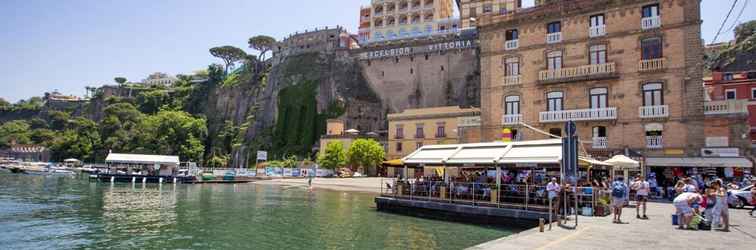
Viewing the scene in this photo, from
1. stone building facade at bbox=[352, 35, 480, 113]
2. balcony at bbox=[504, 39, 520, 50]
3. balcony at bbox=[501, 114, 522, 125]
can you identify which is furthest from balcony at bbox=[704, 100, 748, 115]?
stone building facade at bbox=[352, 35, 480, 113]

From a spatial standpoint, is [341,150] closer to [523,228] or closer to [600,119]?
[600,119]

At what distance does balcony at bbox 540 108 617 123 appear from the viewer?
102 feet

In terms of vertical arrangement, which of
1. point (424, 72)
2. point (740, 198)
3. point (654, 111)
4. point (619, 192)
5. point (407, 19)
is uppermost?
point (407, 19)

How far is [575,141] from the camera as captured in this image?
14391mm

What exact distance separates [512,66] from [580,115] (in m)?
5.89

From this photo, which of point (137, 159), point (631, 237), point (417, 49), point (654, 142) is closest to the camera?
point (631, 237)

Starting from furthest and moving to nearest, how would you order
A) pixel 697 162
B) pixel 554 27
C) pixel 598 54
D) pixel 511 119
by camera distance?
pixel 511 119, pixel 554 27, pixel 598 54, pixel 697 162

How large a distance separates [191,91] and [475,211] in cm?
11567

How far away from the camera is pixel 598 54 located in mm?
31953

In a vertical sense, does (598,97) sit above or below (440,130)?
above

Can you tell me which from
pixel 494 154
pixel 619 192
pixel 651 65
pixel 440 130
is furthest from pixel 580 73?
pixel 440 130

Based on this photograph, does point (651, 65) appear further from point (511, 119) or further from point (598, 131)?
point (511, 119)

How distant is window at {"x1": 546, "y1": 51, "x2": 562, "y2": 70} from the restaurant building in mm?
64

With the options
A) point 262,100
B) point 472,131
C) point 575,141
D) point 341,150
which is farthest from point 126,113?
point 575,141
